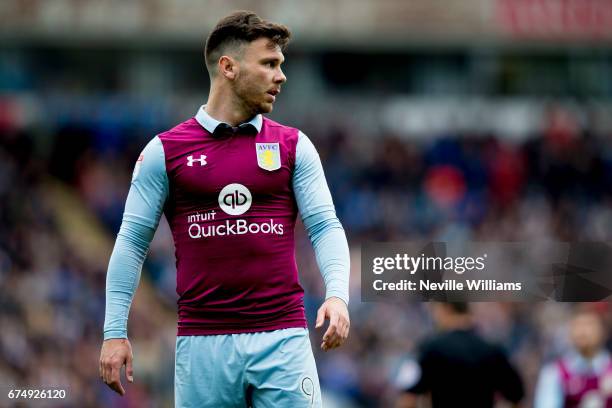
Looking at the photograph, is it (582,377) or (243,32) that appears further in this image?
(582,377)

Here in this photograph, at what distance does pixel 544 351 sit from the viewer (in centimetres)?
1619

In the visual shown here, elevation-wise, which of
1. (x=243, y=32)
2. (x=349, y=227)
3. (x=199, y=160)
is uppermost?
(x=349, y=227)

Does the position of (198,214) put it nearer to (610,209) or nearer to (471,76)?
(610,209)

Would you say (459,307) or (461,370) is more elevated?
(459,307)

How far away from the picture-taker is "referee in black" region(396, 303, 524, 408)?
23.5 feet

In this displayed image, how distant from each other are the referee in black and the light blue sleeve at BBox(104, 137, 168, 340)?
8.82 feet

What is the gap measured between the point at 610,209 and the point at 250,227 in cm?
1802

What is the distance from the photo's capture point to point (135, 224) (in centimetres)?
489

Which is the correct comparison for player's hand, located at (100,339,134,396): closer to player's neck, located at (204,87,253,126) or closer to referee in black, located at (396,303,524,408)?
player's neck, located at (204,87,253,126)

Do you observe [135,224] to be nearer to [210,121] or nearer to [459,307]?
[210,121]

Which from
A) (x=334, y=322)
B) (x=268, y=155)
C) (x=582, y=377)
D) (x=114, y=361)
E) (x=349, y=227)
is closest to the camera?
(x=334, y=322)

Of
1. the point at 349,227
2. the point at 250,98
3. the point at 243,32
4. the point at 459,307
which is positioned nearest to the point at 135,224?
the point at 250,98

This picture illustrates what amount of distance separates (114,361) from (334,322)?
2.89ft

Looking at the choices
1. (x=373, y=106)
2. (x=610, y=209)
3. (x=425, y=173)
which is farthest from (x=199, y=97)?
(x=610, y=209)
